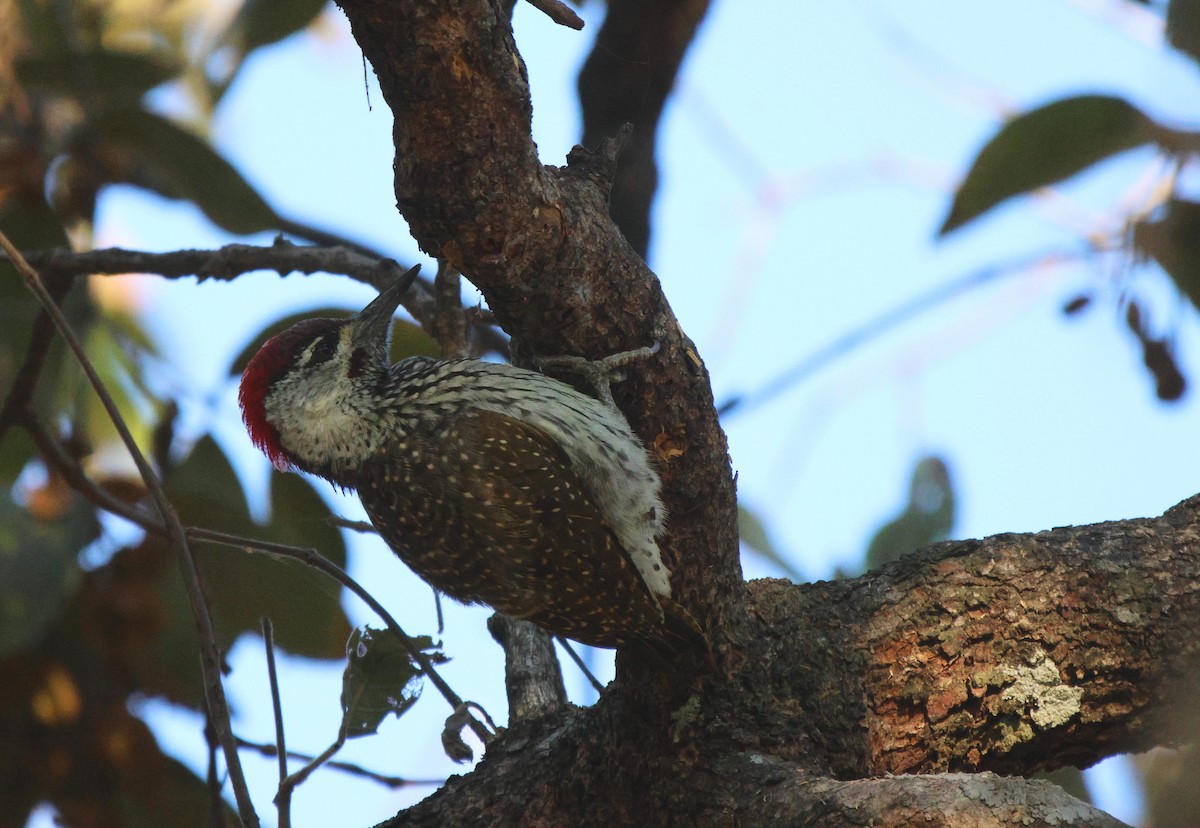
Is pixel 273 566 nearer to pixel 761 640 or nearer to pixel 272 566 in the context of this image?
pixel 272 566

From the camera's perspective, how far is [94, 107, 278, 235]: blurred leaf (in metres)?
4.03

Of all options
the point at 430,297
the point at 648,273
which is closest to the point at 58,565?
the point at 430,297

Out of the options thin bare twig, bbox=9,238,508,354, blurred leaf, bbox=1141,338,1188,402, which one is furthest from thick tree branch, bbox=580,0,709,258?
blurred leaf, bbox=1141,338,1188,402

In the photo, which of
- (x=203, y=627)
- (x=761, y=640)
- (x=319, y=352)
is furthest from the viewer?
(x=319, y=352)

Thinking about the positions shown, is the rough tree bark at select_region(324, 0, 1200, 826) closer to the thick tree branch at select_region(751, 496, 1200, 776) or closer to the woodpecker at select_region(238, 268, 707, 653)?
the thick tree branch at select_region(751, 496, 1200, 776)

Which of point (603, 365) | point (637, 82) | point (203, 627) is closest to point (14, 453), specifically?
point (203, 627)

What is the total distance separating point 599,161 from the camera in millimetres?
2529

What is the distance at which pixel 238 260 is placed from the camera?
367cm

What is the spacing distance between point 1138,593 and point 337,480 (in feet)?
6.76

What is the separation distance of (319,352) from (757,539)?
1.78m

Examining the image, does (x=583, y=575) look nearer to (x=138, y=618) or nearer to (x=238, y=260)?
(x=238, y=260)

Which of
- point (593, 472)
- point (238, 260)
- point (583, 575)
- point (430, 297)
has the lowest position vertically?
point (583, 575)

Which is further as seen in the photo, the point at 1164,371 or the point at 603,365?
the point at 1164,371

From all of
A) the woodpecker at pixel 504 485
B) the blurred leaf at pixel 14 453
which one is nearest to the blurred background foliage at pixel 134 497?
the blurred leaf at pixel 14 453
